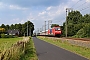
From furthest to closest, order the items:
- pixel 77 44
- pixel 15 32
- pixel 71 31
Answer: pixel 15 32 < pixel 71 31 < pixel 77 44

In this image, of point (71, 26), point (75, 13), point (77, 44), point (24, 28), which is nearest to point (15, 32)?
point (24, 28)

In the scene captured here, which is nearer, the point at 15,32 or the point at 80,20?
the point at 80,20

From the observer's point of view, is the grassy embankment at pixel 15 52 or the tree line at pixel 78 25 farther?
the tree line at pixel 78 25

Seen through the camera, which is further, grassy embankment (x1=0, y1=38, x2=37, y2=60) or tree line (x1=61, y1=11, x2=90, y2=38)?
tree line (x1=61, y1=11, x2=90, y2=38)

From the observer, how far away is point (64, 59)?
1568cm

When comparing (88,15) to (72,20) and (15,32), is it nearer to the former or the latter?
(72,20)

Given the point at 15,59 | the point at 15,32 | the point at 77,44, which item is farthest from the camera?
the point at 15,32

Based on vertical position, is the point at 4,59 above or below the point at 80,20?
below

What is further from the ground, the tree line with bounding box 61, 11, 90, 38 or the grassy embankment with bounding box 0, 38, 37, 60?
the tree line with bounding box 61, 11, 90, 38

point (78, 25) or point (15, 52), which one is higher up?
point (78, 25)

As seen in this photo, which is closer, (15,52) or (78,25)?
(15,52)

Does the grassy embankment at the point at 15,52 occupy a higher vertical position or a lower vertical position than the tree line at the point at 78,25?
lower

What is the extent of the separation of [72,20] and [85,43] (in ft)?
310

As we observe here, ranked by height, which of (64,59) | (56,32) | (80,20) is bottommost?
(64,59)
